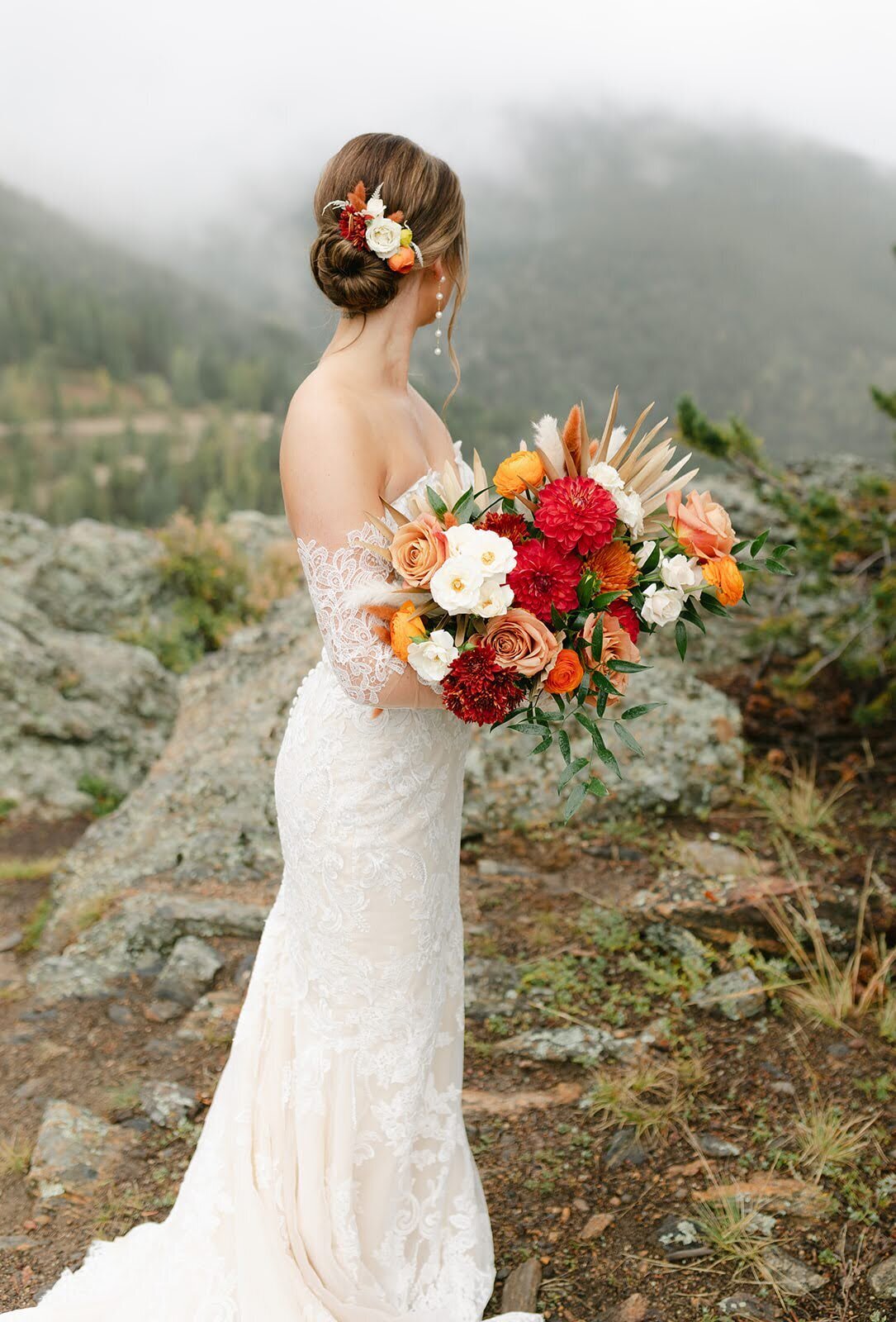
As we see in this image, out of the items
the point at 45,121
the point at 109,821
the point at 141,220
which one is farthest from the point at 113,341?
the point at 109,821

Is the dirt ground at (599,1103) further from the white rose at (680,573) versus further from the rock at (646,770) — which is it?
the white rose at (680,573)

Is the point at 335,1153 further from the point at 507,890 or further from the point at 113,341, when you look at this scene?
the point at 113,341

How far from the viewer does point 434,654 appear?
186 cm

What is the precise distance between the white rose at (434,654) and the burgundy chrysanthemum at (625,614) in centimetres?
34

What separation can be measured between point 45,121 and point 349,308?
11.9 m

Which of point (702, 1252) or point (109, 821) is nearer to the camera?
point (702, 1252)

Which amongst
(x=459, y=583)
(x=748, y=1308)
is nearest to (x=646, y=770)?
(x=748, y=1308)

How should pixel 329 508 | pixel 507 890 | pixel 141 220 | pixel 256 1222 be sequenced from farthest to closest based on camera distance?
pixel 141 220, pixel 507 890, pixel 256 1222, pixel 329 508

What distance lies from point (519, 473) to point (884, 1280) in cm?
213

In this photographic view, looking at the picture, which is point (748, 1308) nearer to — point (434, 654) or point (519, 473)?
point (434, 654)

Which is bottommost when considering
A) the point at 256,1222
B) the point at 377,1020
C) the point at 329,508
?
the point at 256,1222

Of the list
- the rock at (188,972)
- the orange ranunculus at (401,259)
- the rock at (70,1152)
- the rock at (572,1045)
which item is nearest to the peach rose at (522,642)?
the orange ranunculus at (401,259)

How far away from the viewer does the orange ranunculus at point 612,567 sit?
197 centimetres

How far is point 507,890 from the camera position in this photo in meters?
4.41
